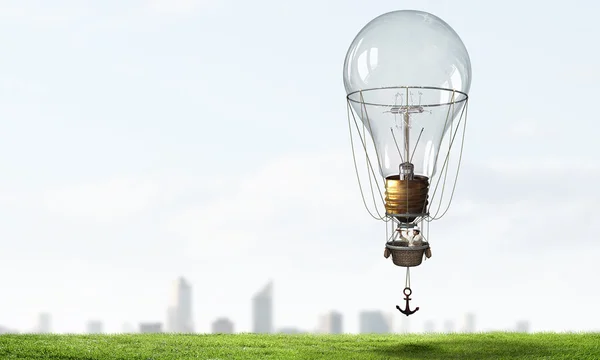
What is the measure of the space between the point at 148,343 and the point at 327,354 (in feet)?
5.82

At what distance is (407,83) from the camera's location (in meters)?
5.66

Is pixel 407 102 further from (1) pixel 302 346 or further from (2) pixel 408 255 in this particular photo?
(1) pixel 302 346

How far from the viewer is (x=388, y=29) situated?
5812mm

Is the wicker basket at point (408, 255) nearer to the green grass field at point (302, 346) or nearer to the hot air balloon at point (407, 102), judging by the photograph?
the hot air balloon at point (407, 102)

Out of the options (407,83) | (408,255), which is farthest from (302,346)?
(407,83)

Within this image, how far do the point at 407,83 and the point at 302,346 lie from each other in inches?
131

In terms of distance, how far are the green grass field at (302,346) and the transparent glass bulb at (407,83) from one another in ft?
7.89

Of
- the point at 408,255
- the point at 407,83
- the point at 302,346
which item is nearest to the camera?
the point at 407,83

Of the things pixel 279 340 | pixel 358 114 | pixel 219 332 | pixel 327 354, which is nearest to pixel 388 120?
pixel 358 114

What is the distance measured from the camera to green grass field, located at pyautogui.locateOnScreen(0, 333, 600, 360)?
7.44m

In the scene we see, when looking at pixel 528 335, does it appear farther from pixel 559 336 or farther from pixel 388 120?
pixel 388 120

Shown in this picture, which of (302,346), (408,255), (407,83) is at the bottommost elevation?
(302,346)

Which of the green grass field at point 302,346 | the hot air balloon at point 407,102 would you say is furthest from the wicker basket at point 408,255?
the green grass field at point 302,346

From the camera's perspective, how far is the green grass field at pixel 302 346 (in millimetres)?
7438
